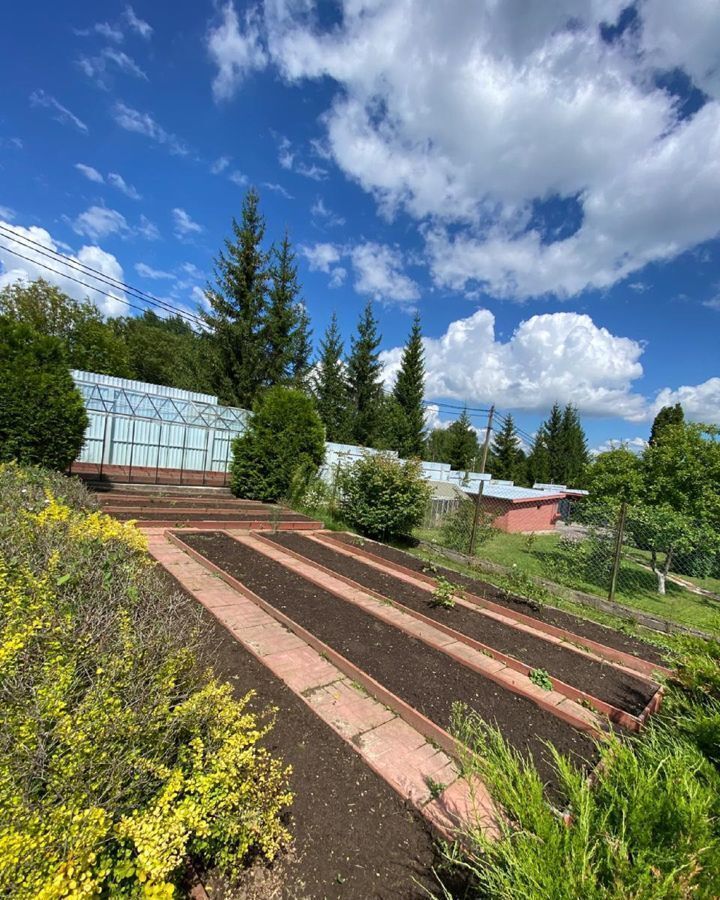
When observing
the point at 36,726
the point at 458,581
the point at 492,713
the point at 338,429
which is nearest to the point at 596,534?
the point at 458,581

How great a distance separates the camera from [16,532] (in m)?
3.13

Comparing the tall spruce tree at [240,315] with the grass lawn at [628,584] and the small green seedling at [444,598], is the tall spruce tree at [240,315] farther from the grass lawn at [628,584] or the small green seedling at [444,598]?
the small green seedling at [444,598]

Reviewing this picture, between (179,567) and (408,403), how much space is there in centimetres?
2447

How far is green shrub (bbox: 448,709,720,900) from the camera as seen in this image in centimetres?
119

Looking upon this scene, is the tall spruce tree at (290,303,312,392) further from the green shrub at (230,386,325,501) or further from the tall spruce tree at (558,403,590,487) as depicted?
the tall spruce tree at (558,403,590,487)

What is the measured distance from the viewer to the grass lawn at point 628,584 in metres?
7.32

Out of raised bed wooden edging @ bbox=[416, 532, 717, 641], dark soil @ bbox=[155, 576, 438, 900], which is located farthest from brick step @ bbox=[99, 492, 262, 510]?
dark soil @ bbox=[155, 576, 438, 900]

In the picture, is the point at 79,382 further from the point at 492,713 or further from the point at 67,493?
the point at 492,713

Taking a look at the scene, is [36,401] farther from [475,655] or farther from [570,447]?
[570,447]

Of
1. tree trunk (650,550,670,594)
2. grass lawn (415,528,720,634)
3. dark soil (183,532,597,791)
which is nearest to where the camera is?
dark soil (183,532,597,791)

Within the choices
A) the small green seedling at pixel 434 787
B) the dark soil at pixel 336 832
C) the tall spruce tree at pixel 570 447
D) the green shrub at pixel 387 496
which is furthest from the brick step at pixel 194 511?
the tall spruce tree at pixel 570 447

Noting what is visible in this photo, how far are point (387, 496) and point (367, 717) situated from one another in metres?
6.85

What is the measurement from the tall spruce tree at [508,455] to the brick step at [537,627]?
32.4 m

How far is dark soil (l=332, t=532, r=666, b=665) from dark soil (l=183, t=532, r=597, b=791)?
5.91 ft
